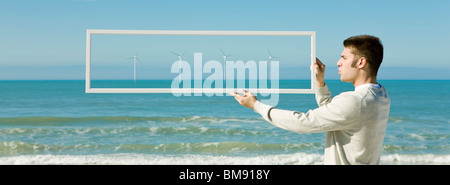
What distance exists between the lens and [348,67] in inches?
54.5

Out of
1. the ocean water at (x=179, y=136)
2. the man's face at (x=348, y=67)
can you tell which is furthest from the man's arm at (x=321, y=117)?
the ocean water at (x=179, y=136)

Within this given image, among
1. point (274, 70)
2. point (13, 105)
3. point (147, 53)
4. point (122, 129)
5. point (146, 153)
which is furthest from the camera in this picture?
point (13, 105)

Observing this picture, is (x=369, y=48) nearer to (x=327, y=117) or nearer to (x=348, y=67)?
(x=348, y=67)

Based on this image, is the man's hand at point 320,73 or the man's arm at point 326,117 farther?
the man's hand at point 320,73

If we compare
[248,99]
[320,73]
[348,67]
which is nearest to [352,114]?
[348,67]

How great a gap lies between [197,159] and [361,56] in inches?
196

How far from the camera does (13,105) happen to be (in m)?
14.6

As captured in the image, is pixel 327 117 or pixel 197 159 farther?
pixel 197 159

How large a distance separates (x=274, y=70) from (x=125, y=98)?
13887mm

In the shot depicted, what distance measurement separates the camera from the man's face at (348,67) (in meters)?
1.38

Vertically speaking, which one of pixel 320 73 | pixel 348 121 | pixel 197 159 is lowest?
pixel 197 159

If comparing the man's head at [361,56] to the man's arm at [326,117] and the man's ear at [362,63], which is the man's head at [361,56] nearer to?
the man's ear at [362,63]

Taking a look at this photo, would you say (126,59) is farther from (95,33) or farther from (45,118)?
(45,118)

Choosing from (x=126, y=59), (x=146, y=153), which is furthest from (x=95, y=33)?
(x=146, y=153)
